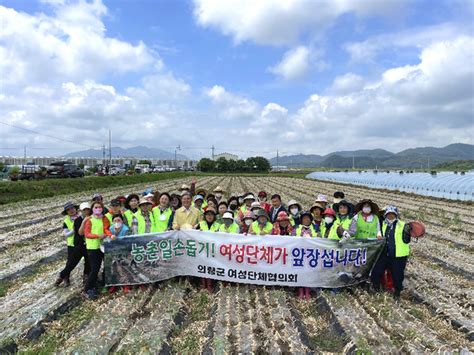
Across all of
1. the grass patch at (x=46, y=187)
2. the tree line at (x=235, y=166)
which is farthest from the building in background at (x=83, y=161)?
the grass patch at (x=46, y=187)

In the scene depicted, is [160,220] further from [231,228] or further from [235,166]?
[235,166]

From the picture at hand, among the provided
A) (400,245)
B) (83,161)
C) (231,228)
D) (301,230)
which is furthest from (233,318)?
(83,161)

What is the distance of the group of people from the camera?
5684 mm

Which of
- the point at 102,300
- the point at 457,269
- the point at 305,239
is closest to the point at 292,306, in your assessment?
the point at 305,239

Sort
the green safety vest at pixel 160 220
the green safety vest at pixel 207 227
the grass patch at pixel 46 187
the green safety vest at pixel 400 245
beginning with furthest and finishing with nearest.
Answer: the grass patch at pixel 46 187
the green safety vest at pixel 160 220
the green safety vest at pixel 207 227
the green safety vest at pixel 400 245

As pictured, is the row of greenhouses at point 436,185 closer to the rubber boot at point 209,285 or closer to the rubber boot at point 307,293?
the rubber boot at point 307,293

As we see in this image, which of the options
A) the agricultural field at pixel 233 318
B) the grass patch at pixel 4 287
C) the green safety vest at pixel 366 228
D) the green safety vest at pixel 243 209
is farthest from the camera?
the green safety vest at pixel 243 209

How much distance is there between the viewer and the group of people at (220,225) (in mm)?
5684

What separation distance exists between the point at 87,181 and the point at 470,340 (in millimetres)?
28330

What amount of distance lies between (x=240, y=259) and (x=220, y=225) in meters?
0.71

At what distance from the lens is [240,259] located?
596 centimetres

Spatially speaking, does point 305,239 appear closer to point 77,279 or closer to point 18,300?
point 77,279

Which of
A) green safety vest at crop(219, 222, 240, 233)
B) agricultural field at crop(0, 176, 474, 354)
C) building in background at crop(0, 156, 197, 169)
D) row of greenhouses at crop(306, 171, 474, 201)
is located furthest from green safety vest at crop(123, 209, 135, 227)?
building in background at crop(0, 156, 197, 169)

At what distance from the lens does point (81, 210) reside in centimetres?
594
